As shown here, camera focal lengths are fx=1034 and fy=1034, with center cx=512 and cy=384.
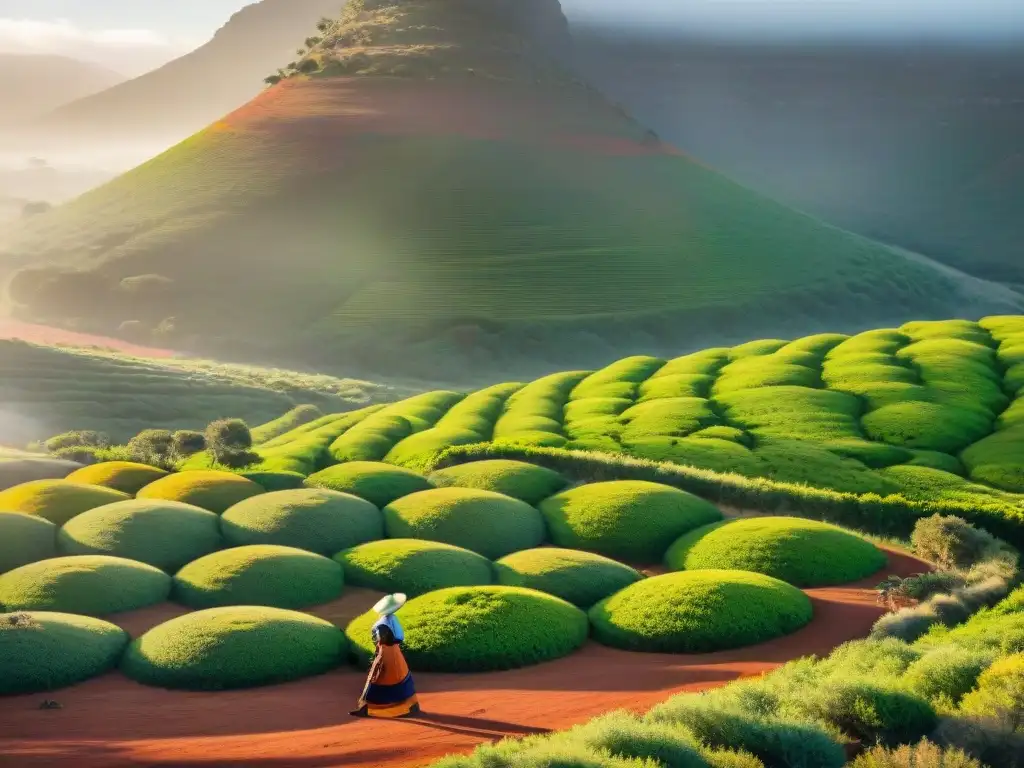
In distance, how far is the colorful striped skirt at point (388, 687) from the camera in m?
14.3

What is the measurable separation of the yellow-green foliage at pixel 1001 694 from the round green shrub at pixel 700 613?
177 inches

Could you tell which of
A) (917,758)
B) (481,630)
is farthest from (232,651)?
(917,758)

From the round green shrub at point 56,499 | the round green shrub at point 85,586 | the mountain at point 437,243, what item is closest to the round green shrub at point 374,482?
the round green shrub at point 56,499

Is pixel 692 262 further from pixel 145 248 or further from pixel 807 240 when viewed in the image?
pixel 145 248

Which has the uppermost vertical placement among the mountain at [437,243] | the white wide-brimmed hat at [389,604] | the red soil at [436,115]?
the red soil at [436,115]

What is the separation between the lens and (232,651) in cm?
1652

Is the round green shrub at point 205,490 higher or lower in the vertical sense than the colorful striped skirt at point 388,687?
higher

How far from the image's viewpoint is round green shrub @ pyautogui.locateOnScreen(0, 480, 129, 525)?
25.0 m

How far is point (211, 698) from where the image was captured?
51.6ft

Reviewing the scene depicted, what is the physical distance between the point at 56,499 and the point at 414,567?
1029 cm

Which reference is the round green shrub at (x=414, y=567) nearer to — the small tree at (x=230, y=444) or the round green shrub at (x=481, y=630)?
the round green shrub at (x=481, y=630)

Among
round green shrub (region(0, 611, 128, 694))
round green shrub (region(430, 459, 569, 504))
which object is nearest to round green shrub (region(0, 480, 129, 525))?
round green shrub (region(0, 611, 128, 694))

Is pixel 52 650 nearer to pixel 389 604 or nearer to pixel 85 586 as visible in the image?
pixel 85 586

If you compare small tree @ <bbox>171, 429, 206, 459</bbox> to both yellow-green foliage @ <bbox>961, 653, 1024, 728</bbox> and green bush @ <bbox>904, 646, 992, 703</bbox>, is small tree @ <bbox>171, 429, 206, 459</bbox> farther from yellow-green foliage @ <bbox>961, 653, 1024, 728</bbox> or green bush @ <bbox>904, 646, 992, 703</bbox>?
yellow-green foliage @ <bbox>961, 653, 1024, 728</bbox>
